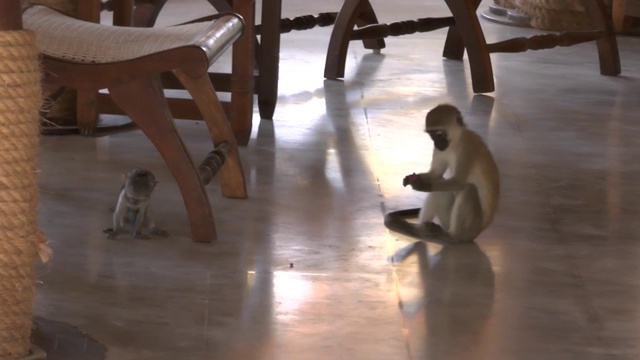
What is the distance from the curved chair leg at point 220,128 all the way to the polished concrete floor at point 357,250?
54 millimetres

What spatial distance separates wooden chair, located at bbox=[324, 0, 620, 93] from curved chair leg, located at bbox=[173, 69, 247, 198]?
1497 millimetres

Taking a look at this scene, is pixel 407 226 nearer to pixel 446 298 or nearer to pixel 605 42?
pixel 446 298

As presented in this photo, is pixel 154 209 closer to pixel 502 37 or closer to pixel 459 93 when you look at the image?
pixel 459 93

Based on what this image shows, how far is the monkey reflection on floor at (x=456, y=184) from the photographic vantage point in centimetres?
251

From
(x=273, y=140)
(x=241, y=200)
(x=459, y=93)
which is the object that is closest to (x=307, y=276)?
(x=241, y=200)

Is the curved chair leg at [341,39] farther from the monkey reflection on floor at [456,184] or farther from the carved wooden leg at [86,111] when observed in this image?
the monkey reflection on floor at [456,184]

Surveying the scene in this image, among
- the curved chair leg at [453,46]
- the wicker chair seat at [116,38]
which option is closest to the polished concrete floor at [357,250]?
the wicker chair seat at [116,38]

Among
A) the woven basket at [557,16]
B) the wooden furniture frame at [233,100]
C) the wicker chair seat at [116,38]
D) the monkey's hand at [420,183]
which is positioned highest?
the wicker chair seat at [116,38]

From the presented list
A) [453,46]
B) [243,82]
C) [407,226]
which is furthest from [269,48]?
[453,46]

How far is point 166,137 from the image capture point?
2.43 metres

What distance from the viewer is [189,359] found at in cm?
191

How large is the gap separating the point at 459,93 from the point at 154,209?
1730 mm

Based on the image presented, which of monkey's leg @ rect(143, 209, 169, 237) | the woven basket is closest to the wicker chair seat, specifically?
monkey's leg @ rect(143, 209, 169, 237)

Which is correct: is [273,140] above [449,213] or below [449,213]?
below
